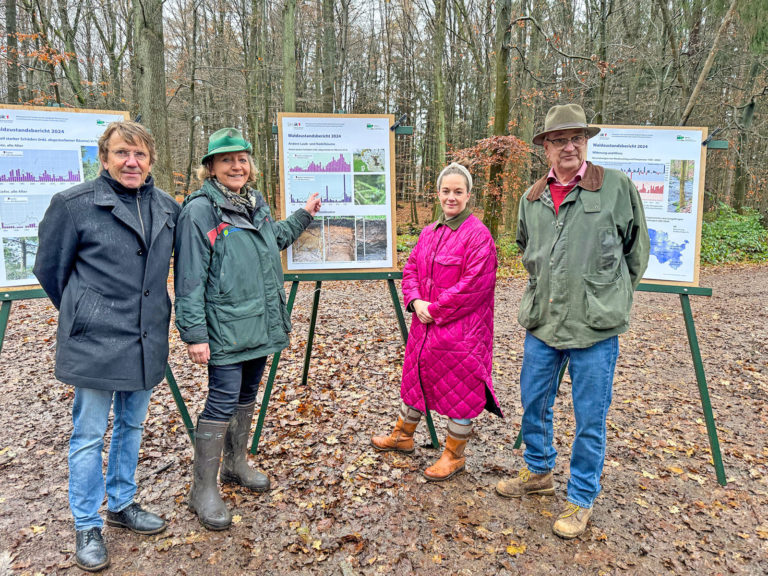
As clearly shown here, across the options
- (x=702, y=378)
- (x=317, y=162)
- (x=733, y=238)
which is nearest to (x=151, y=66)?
(x=317, y=162)

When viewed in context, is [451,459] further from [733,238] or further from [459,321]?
[733,238]

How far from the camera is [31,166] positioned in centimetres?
280

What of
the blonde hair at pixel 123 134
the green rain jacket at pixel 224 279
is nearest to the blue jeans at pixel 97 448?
the green rain jacket at pixel 224 279

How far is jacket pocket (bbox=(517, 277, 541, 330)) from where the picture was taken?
262 centimetres

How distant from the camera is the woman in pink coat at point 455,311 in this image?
9.19ft

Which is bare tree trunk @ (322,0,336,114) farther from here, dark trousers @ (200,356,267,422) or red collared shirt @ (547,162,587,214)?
dark trousers @ (200,356,267,422)

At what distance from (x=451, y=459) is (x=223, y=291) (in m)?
1.89

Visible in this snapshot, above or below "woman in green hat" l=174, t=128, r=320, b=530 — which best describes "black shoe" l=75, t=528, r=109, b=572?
below

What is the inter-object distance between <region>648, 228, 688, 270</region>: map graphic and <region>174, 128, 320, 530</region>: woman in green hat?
2.67 m

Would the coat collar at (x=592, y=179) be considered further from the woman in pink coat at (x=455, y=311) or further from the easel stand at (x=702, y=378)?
the easel stand at (x=702, y=378)

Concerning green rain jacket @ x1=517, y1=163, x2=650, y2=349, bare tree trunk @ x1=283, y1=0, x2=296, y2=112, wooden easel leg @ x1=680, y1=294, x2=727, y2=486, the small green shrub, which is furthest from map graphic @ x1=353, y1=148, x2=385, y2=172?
the small green shrub

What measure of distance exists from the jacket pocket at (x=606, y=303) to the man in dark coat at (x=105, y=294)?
226 centimetres

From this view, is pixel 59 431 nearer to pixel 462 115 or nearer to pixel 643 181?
pixel 643 181

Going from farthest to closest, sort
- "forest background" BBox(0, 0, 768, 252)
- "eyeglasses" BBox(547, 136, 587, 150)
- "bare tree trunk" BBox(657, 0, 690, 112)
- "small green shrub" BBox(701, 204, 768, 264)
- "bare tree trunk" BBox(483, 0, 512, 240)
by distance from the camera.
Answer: "small green shrub" BBox(701, 204, 768, 264) < "bare tree trunk" BBox(657, 0, 690, 112) < "forest background" BBox(0, 0, 768, 252) < "bare tree trunk" BBox(483, 0, 512, 240) < "eyeglasses" BBox(547, 136, 587, 150)
